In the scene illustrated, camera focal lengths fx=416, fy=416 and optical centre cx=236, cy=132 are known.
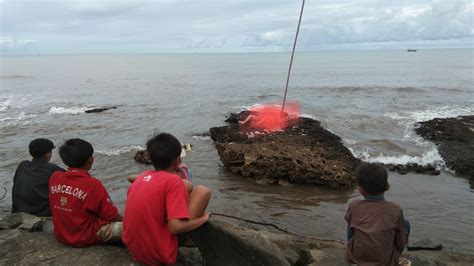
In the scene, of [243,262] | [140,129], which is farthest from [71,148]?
[140,129]

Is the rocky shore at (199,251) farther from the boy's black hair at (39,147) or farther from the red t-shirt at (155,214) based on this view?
the boy's black hair at (39,147)

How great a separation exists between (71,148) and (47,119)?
1859 centimetres

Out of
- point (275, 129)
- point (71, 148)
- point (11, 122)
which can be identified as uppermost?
point (71, 148)

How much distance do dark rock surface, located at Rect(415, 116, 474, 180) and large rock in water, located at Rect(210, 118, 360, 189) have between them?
2.77m

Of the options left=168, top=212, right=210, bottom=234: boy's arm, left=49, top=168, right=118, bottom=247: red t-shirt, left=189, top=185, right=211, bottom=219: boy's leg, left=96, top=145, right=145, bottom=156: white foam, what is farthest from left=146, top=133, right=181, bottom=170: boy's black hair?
left=96, top=145, right=145, bottom=156: white foam

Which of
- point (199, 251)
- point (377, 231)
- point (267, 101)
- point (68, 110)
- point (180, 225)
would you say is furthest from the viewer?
point (267, 101)

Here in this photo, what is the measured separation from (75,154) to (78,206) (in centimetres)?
52

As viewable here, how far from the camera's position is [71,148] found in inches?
167

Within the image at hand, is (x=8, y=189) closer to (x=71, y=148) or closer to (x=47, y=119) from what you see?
(x=71, y=148)

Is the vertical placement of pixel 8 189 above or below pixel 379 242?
below

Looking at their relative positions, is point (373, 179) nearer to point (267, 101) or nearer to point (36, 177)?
point (36, 177)

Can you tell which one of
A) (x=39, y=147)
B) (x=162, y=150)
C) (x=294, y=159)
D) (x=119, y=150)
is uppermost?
(x=162, y=150)

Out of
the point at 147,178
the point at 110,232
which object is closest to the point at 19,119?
the point at 110,232

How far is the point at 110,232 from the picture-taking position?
4500 millimetres
